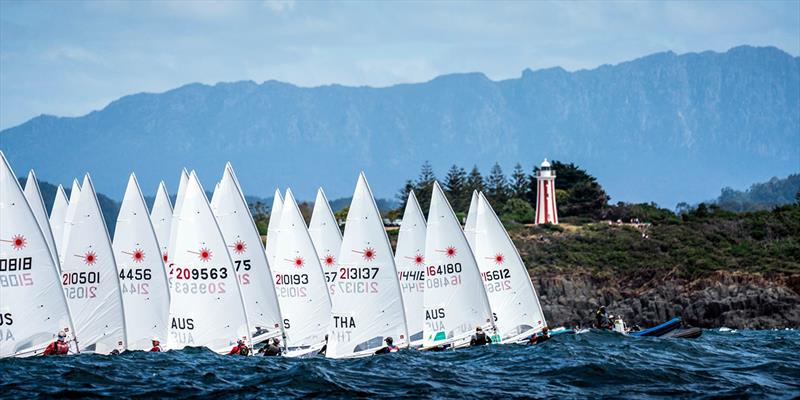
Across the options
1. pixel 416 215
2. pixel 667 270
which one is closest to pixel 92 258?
pixel 416 215

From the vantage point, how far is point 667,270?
96500mm

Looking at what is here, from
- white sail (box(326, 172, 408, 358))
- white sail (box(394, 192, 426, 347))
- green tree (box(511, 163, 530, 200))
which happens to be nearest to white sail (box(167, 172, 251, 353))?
white sail (box(326, 172, 408, 358))

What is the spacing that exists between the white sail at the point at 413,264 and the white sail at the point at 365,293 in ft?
15.9

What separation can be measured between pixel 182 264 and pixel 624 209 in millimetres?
93316

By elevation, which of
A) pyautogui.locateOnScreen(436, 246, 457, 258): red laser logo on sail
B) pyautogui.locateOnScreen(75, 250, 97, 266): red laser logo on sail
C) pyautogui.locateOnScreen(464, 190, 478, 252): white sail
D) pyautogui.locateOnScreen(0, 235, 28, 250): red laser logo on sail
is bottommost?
pyautogui.locateOnScreen(75, 250, 97, 266): red laser logo on sail

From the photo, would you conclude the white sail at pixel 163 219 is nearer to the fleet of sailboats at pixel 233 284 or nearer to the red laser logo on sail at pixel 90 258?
the fleet of sailboats at pixel 233 284

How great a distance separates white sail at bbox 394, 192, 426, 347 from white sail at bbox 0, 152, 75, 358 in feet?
48.8

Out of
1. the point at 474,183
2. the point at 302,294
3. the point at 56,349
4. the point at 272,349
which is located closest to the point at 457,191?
the point at 474,183

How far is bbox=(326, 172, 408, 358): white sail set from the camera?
39.4 metres

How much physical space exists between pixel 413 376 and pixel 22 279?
1103 cm

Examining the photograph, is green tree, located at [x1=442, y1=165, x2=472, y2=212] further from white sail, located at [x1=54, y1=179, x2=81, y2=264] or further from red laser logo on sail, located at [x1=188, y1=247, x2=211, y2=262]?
red laser logo on sail, located at [x1=188, y1=247, x2=211, y2=262]

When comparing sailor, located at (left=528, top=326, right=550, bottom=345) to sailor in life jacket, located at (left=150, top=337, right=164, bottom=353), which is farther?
sailor, located at (left=528, top=326, right=550, bottom=345)

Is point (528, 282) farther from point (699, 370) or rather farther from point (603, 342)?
point (699, 370)

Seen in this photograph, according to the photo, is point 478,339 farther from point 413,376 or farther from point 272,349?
point 413,376
